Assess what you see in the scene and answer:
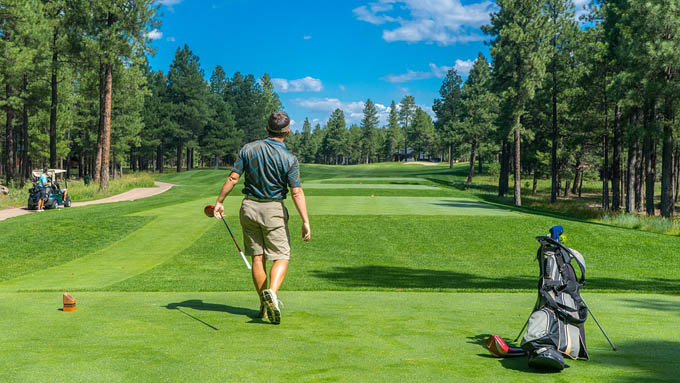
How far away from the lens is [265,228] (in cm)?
671

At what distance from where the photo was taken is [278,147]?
6.79m

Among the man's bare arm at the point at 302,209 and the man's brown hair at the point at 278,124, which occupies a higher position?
the man's brown hair at the point at 278,124

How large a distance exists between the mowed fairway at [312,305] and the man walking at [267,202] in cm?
79

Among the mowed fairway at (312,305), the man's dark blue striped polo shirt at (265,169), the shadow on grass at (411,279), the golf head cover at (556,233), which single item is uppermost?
the man's dark blue striped polo shirt at (265,169)

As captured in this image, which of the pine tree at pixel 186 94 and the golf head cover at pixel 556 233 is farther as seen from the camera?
the pine tree at pixel 186 94

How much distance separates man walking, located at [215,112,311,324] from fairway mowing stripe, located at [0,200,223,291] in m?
6.22

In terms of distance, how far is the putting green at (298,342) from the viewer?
4.49 m

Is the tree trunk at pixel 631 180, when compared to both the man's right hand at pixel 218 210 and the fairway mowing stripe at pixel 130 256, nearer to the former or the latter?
the fairway mowing stripe at pixel 130 256

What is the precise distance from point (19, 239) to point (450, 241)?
15590 mm

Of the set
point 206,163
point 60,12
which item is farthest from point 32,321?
point 206,163

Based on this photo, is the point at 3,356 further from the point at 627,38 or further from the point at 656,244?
the point at 627,38

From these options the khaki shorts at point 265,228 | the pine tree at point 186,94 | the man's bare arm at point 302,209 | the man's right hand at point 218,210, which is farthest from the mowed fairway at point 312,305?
the pine tree at point 186,94

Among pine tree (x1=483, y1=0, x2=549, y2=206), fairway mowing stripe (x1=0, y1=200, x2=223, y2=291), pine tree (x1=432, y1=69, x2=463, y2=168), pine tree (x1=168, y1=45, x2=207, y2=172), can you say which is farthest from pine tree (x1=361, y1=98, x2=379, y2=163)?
fairway mowing stripe (x1=0, y1=200, x2=223, y2=291)

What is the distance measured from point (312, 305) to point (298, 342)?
8.06ft
